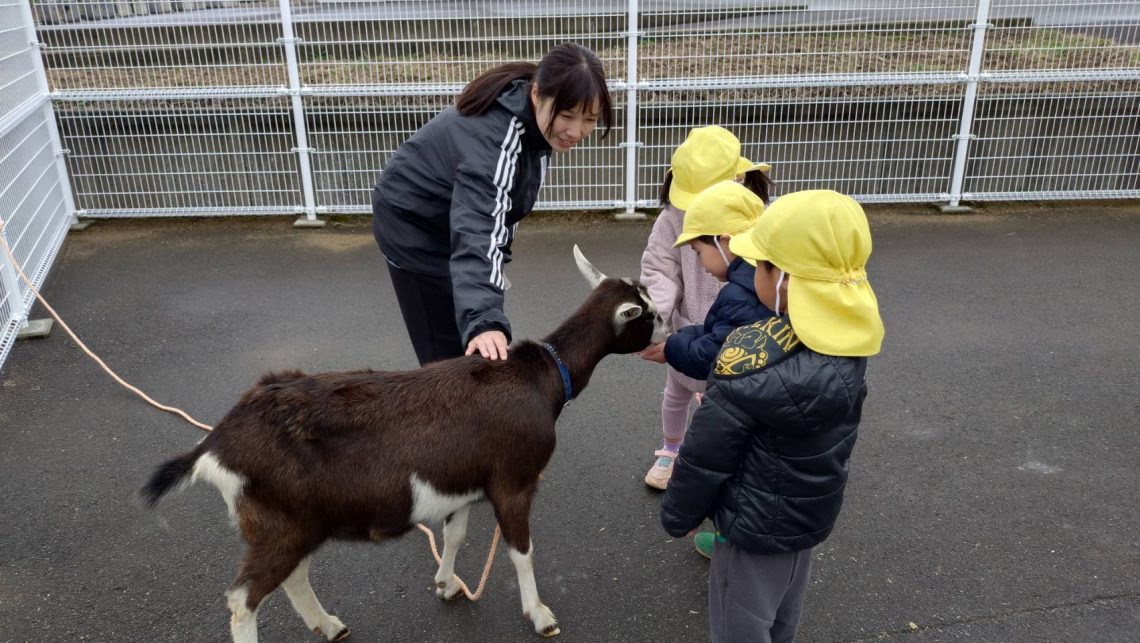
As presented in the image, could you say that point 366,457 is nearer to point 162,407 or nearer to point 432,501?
point 432,501

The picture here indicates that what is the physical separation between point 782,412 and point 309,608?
2120 mm

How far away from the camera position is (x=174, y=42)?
8.09 metres

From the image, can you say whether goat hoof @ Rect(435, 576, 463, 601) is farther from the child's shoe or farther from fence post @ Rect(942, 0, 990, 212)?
fence post @ Rect(942, 0, 990, 212)

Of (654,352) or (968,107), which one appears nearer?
(654,352)

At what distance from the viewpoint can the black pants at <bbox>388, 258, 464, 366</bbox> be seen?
151 inches

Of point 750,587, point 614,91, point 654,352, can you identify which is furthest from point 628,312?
point 614,91

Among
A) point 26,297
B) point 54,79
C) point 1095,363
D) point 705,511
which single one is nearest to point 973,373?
point 1095,363

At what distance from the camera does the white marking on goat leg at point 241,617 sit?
9.73 feet

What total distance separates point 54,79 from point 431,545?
7142 mm

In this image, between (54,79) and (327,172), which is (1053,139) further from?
(54,79)

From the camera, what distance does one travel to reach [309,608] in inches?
133

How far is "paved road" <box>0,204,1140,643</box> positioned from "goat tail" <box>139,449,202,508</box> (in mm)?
874

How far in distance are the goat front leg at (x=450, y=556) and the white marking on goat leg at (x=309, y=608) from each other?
447 mm

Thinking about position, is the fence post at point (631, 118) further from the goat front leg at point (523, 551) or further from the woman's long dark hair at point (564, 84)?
the goat front leg at point (523, 551)
